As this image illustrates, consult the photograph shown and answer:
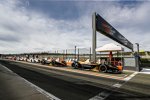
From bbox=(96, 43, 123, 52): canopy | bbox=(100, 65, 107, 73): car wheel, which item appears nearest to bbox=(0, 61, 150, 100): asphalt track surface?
bbox=(100, 65, 107, 73): car wheel

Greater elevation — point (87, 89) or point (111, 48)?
point (111, 48)

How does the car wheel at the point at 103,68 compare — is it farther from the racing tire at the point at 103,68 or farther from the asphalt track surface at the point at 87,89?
the asphalt track surface at the point at 87,89

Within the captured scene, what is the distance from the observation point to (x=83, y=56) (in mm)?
35750

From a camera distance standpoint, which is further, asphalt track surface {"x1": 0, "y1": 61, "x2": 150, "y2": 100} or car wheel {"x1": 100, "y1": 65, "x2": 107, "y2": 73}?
car wheel {"x1": 100, "y1": 65, "x2": 107, "y2": 73}

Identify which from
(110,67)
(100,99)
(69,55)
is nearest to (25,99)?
(100,99)

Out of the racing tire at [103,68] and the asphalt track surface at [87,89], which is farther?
the racing tire at [103,68]

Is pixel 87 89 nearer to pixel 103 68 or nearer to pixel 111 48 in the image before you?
pixel 103 68

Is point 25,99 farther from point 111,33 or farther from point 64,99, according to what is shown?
point 111,33

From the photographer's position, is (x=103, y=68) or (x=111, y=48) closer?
(x=103, y=68)

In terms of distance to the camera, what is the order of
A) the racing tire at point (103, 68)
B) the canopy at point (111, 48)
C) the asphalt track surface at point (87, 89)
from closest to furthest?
the asphalt track surface at point (87, 89), the racing tire at point (103, 68), the canopy at point (111, 48)

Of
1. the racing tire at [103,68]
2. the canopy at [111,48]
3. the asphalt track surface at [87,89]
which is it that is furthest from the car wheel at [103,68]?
the asphalt track surface at [87,89]

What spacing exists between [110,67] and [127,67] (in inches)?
294

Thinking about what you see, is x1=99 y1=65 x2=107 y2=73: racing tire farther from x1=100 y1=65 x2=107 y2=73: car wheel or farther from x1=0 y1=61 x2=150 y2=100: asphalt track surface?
x1=0 y1=61 x2=150 y2=100: asphalt track surface

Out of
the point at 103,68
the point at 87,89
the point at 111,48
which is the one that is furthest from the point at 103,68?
the point at 87,89
